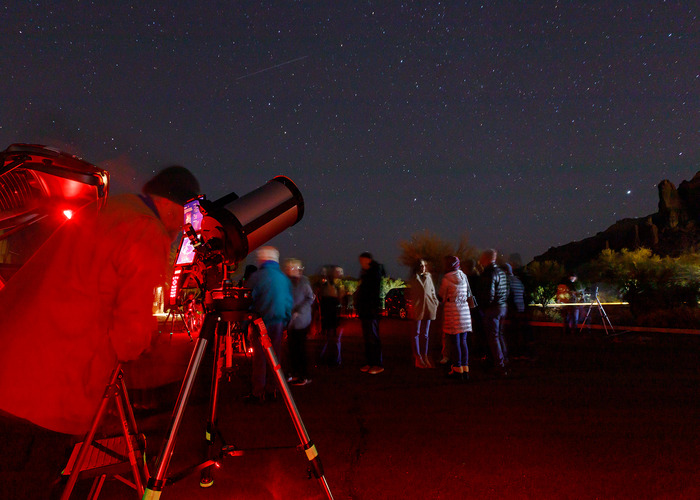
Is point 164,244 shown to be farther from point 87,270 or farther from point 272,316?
point 272,316

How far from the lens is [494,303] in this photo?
784cm

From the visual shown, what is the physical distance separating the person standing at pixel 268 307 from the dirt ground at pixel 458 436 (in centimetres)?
32

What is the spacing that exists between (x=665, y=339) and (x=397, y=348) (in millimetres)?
7320

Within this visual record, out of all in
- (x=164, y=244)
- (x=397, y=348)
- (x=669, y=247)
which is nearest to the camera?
(x=164, y=244)

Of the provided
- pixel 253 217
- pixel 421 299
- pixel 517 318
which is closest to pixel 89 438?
pixel 253 217

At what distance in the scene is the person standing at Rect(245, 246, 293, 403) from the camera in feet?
19.7

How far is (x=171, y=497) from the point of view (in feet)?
10.9

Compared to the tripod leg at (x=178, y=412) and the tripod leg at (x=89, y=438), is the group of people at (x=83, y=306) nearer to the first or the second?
the tripod leg at (x=89, y=438)

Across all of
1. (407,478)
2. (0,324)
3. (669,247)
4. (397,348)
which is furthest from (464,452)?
(669,247)

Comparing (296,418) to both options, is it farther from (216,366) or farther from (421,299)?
(421,299)

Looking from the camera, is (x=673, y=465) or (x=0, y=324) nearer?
(x=0, y=324)

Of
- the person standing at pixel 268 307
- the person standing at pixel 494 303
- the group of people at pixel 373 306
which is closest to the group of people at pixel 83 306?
the person standing at pixel 268 307

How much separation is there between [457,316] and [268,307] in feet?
9.92

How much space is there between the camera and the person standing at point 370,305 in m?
8.12
